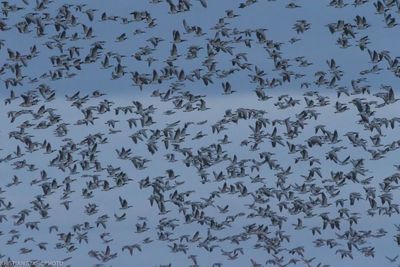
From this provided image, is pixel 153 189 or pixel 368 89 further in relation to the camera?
pixel 153 189

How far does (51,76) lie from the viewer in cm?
9931

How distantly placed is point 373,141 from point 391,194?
3.30m

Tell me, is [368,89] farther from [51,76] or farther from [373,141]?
[51,76]

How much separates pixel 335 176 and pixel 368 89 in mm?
7439

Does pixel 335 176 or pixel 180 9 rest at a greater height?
pixel 180 9

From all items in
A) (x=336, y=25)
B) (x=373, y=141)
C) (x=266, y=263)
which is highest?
(x=336, y=25)

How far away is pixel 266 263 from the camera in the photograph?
356ft

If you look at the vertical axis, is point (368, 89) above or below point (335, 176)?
above

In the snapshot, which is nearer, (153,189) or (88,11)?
(88,11)

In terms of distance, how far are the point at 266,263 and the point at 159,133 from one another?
1284 centimetres

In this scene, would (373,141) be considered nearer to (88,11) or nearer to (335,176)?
(335,176)

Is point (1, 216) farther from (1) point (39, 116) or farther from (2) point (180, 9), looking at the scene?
(2) point (180, 9)

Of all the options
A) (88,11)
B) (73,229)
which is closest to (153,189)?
(73,229)

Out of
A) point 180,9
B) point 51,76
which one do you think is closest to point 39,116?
point 51,76
